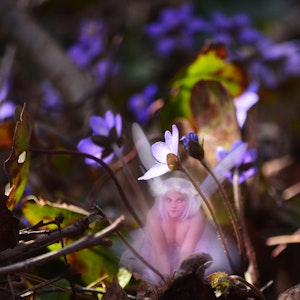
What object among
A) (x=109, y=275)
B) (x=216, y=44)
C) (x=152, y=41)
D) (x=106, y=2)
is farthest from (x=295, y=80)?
(x=109, y=275)

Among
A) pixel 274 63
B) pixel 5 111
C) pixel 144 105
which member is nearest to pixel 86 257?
pixel 5 111

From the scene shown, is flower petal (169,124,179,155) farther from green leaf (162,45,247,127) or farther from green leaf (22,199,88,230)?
green leaf (162,45,247,127)


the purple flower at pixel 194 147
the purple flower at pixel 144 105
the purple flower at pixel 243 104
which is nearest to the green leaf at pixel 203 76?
the purple flower at pixel 243 104

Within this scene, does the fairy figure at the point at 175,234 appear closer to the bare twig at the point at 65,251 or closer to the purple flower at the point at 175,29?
the bare twig at the point at 65,251

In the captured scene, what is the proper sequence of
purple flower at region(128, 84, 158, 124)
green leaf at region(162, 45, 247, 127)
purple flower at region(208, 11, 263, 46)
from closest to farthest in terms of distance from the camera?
green leaf at region(162, 45, 247, 127), purple flower at region(128, 84, 158, 124), purple flower at region(208, 11, 263, 46)

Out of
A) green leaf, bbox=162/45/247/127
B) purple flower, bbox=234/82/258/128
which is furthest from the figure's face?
green leaf, bbox=162/45/247/127
